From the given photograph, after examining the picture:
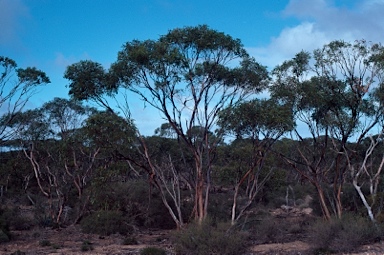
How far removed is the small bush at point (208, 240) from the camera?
17.7 metres

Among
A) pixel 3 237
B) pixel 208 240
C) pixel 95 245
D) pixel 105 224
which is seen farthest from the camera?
pixel 105 224

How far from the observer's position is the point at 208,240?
58.5ft

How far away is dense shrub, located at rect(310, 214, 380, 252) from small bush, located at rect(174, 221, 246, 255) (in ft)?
8.93

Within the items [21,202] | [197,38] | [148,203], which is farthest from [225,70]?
[21,202]

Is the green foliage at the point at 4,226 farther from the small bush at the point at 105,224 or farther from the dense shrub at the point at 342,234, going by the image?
the dense shrub at the point at 342,234

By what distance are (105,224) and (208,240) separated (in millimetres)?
9295

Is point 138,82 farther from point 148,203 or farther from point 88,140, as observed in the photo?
point 148,203

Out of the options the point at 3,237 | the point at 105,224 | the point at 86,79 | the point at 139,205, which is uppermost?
the point at 86,79

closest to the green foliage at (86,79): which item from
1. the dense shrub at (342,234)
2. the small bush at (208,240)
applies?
the small bush at (208,240)

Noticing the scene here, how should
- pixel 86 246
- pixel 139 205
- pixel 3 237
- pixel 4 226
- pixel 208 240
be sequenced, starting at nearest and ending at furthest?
1. pixel 208 240
2. pixel 86 246
3. pixel 3 237
4. pixel 4 226
5. pixel 139 205

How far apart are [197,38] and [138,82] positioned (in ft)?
9.58

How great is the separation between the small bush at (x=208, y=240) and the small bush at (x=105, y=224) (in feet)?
25.9

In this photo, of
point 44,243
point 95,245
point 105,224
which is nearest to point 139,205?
point 105,224

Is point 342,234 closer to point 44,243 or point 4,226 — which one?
point 44,243
